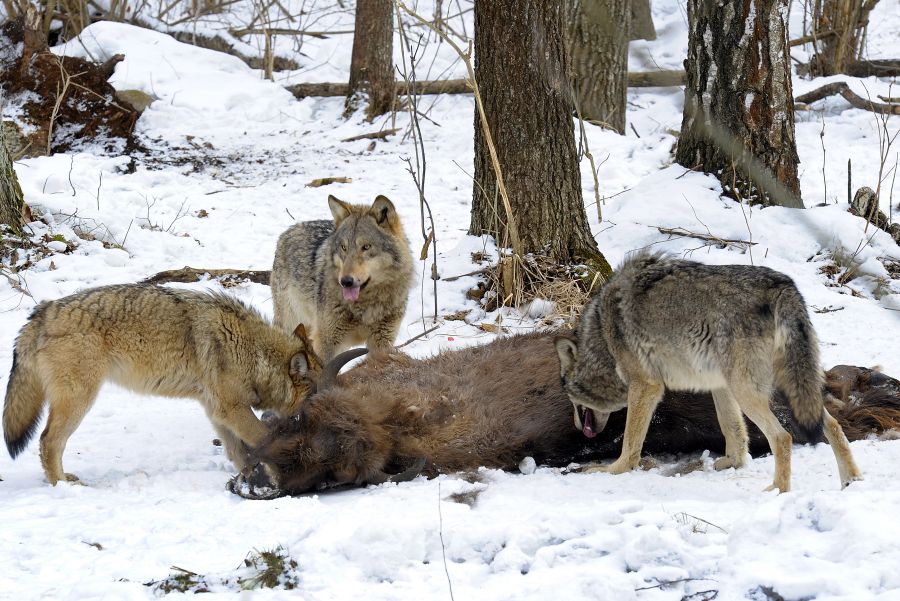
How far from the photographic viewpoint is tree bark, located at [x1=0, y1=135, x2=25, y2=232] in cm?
926

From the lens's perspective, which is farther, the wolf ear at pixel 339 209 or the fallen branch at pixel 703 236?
the fallen branch at pixel 703 236

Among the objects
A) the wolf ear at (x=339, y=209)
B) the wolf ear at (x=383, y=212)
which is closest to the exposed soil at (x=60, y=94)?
the wolf ear at (x=339, y=209)

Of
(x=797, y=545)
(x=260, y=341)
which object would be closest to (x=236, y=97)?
(x=260, y=341)

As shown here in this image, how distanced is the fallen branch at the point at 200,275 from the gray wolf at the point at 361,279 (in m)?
1.72

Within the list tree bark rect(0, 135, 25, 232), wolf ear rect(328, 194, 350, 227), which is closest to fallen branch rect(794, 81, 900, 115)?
wolf ear rect(328, 194, 350, 227)

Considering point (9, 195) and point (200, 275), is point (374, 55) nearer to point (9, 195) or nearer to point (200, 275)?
point (200, 275)

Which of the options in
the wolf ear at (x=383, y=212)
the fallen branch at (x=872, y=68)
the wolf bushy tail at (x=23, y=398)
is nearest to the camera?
the wolf bushy tail at (x=23, y=398)

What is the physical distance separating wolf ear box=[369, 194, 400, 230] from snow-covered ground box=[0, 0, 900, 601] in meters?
1.20

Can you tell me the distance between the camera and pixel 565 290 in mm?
8055

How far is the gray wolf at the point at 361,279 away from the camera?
7215 millimetres

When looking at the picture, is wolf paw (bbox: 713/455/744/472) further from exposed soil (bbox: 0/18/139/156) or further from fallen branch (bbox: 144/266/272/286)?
exposed soil (bbox: 0/18/139/156)

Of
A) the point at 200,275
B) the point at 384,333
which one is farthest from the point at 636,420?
the point at 200,275

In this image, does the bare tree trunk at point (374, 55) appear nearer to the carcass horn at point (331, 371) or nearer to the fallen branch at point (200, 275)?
the fallen branch at point (200, 275)

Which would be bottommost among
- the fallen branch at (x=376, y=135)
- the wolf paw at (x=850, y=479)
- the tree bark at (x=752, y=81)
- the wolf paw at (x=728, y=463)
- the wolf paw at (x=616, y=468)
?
the wolf paw at (x=728, y=463)
